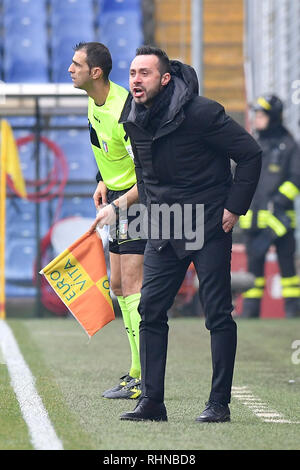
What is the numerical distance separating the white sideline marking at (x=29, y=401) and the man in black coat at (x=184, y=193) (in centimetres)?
45

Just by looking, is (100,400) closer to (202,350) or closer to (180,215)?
(180,215)

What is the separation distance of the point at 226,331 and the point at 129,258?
126 centimetres

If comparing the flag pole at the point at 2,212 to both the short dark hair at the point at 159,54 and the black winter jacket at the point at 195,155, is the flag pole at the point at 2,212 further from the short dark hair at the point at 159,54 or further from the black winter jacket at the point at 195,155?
the short dark hair at the point at 159,54

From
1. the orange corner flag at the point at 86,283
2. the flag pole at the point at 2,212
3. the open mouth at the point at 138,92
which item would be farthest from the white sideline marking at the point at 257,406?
the flag pole at the point at 2,212

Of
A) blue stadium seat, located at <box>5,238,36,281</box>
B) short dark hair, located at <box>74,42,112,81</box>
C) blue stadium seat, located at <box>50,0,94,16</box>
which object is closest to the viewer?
short dark hair, located at <box>74,42,112,81</box>

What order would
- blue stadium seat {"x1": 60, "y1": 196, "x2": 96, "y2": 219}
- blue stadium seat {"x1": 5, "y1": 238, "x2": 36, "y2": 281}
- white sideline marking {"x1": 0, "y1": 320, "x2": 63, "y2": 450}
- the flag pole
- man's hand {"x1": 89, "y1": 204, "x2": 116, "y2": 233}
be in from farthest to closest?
blue stadium seat {"x1": 5, "y1": 238, "x2": 36, "y2": 281} < blue stadium seat {"x1": 60, "y1": 196, "x2": 96, "y2": 219} < the flag pole < man's hand {"x1": 89, "y1": 204, "x2": 116, "y2": 233} < white sideline marking {"x1": 0, "y1": 320, "x2": 63, "y2": 450}

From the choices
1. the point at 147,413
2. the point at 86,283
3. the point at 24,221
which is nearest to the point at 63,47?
the point at 24,221

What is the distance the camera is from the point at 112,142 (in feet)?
22.9

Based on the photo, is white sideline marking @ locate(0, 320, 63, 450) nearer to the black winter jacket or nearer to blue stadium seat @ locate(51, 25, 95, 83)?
the black winter jacket

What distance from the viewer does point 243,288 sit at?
46.2ft

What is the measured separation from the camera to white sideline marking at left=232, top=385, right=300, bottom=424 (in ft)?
20.2

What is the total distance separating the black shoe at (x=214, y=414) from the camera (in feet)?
19.6

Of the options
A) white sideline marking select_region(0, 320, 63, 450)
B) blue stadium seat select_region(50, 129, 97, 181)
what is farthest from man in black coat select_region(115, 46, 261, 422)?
blue stadium seat select_region(50, 129, 97, 181)

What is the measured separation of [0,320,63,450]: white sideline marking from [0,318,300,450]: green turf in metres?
0.05
